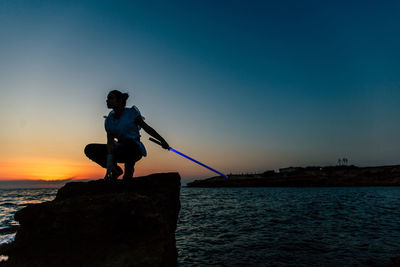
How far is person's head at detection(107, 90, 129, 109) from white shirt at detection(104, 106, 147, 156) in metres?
0.20

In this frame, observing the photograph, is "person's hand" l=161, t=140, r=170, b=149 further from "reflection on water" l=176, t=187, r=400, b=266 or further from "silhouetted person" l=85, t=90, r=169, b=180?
"reflection on water" l=176, t=187, r=400, b=266

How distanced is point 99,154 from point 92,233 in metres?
2.12

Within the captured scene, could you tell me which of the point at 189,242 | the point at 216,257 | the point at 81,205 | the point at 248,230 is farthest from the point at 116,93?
the point at 248,230

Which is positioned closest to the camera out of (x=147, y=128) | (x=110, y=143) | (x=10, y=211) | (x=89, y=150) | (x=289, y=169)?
(x=110, y=143)

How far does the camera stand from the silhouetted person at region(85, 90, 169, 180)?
4.93 metres

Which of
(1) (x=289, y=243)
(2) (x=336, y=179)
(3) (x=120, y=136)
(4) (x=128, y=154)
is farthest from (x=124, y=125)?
(2) (x=336, y=179)

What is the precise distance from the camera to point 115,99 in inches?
192

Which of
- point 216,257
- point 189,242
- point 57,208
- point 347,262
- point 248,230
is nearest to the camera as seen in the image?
point 57,208

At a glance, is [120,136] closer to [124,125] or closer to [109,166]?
[124,125]

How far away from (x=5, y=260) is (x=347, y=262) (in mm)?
8364

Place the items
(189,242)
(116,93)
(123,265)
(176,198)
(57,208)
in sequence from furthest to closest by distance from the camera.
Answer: (189,242), (176,198), (116,93), (57,208), (123,265)

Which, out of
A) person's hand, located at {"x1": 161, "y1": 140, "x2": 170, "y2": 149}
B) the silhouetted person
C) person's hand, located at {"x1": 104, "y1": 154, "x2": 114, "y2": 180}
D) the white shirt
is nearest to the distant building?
Answer: person's hand, located at {"x1": 161, "y1": 140, "x2": 170, "y2": 149}

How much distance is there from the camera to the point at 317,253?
766 centimetres

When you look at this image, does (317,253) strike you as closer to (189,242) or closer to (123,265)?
(189,242)
